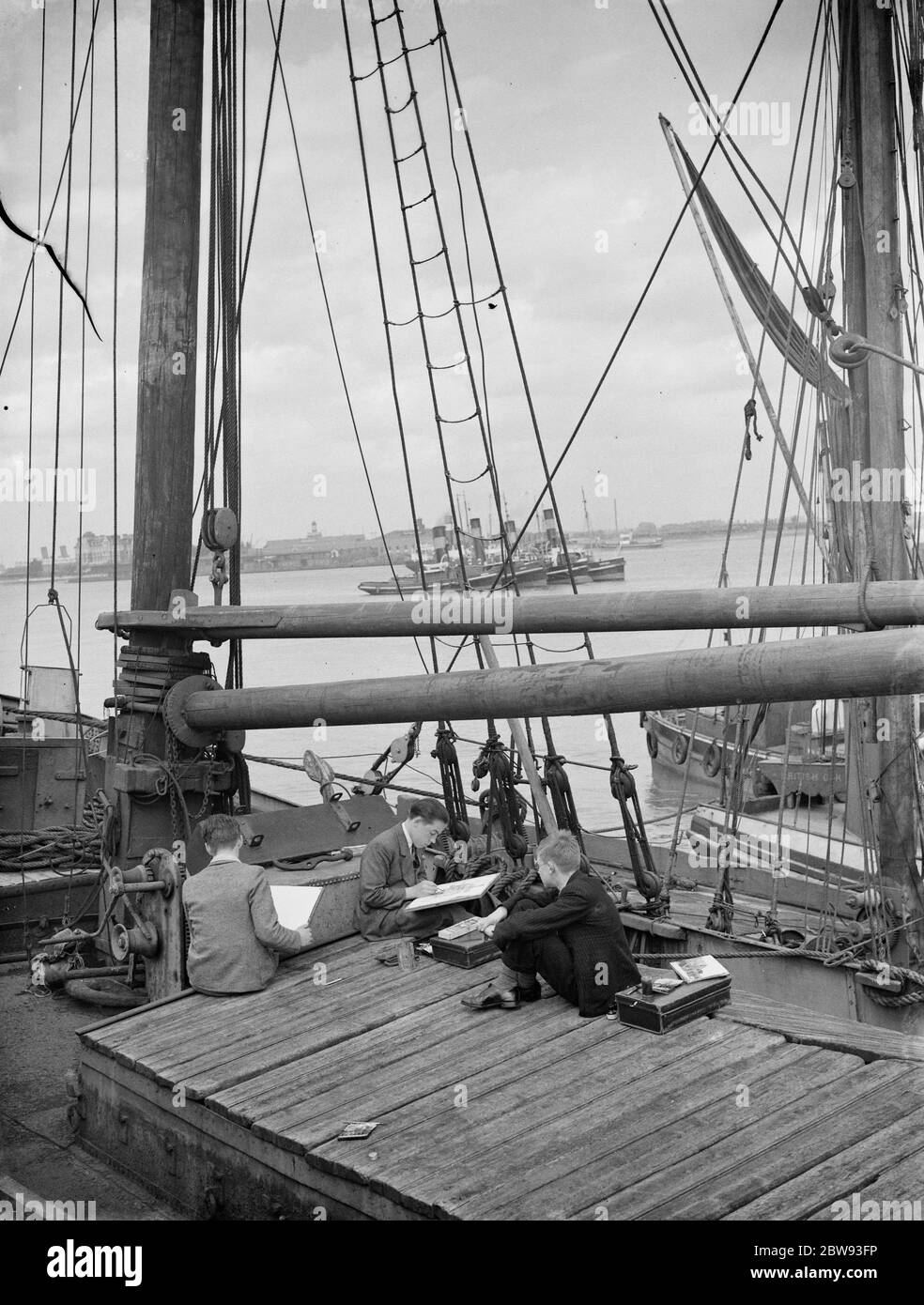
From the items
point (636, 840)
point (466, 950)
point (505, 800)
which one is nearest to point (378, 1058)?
point (466, 950)

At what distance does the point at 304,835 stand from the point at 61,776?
611 centimetres

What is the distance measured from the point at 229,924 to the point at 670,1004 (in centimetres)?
227

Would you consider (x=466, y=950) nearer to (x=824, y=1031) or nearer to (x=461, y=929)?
(x=461, y=929)

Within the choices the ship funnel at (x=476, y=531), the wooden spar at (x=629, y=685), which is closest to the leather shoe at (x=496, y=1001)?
the wooden spar at (x=629, y=685)

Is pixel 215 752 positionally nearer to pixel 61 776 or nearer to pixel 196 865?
pixel 196 865

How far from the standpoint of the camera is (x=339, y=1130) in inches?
182

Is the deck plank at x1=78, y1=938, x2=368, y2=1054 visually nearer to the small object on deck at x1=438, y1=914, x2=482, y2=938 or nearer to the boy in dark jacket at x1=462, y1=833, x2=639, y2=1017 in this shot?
the small object on deck at x1=438, y1=914, x2=482, y2=938

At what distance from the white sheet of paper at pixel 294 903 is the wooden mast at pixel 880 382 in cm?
514

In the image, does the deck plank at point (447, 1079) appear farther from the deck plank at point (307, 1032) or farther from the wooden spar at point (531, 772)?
the wooden spar at point (531, 772)

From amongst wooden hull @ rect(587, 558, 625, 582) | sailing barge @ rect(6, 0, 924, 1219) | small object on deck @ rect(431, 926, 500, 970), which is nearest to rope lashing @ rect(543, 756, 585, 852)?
sailing barge @ rect(6, 0, 924, 1219)

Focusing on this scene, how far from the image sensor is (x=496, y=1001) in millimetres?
5828

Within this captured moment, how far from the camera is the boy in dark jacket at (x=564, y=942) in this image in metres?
5.64

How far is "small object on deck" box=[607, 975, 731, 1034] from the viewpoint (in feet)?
17.6
